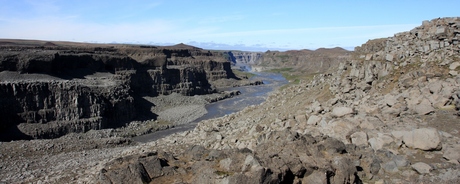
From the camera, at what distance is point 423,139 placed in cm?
1366

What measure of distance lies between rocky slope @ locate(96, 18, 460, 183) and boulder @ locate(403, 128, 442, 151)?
1.4 inches

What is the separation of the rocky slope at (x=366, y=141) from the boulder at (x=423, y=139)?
4 centimetres

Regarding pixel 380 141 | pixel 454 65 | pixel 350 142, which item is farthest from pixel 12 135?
pixel 454 65

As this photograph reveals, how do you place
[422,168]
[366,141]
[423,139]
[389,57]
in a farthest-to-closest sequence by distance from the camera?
[389,57] → [366,141] → [423,139] → [422,168]

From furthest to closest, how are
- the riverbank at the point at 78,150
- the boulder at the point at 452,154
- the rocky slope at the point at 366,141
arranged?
the riverbank at the point at 78,150
the boulder at the point at 452,154
the rocky slope at the point at 366,141

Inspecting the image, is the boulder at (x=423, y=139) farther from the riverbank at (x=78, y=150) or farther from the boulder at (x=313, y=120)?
the riverbank at (x=78, y=150)

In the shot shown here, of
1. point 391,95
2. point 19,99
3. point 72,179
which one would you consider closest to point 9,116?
point 19,99

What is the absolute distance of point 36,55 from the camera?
49469mm

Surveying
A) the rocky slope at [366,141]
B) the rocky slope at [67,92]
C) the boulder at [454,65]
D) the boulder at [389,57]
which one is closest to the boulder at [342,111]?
the rocky slope at [366,141]

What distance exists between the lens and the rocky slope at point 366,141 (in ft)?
40.0

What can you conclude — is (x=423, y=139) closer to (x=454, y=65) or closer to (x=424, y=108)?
(x=424, y=108)

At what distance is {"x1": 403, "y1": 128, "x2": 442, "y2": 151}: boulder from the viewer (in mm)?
13352

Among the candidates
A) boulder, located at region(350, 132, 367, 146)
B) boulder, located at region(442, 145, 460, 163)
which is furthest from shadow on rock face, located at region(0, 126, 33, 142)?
boulder, located at region(442, 145, 460, 163)

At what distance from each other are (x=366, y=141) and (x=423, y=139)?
2.29 m
